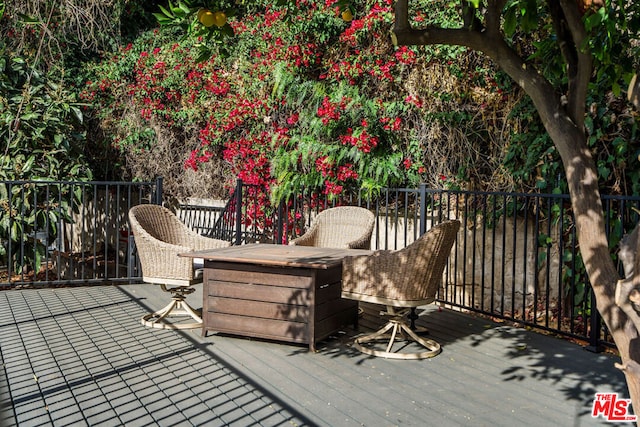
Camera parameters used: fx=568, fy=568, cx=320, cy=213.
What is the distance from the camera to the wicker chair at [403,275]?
3.85 metres

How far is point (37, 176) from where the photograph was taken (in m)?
7.77

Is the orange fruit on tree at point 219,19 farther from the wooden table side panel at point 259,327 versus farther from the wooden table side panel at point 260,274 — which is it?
the wooden table side panel at point 259,327

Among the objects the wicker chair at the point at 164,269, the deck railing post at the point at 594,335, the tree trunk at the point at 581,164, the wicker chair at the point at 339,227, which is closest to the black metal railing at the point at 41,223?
the wicker chair at the point at 164,269

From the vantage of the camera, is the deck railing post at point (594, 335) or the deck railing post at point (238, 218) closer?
the deck railing post at point (594, 335)

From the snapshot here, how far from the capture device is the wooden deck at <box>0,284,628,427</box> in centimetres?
288

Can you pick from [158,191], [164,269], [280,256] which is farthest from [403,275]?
[158,191]

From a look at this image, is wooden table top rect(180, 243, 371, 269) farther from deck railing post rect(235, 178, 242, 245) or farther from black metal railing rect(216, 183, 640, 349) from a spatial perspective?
deck railing post rect(235, 178, 242, 245)

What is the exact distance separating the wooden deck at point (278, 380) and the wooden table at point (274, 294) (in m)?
0.13

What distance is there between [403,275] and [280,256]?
0.91 metres

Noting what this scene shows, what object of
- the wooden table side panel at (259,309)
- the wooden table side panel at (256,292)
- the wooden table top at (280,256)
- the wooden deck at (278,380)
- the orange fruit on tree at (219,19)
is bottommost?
the wooden deck at (278,380)

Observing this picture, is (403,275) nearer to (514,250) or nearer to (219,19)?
(514,250)

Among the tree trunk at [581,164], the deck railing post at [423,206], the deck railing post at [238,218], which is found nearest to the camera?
the tree trunk at [581,164]

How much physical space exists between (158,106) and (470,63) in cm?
599

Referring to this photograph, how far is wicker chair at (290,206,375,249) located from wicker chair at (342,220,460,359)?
4.45 feet
